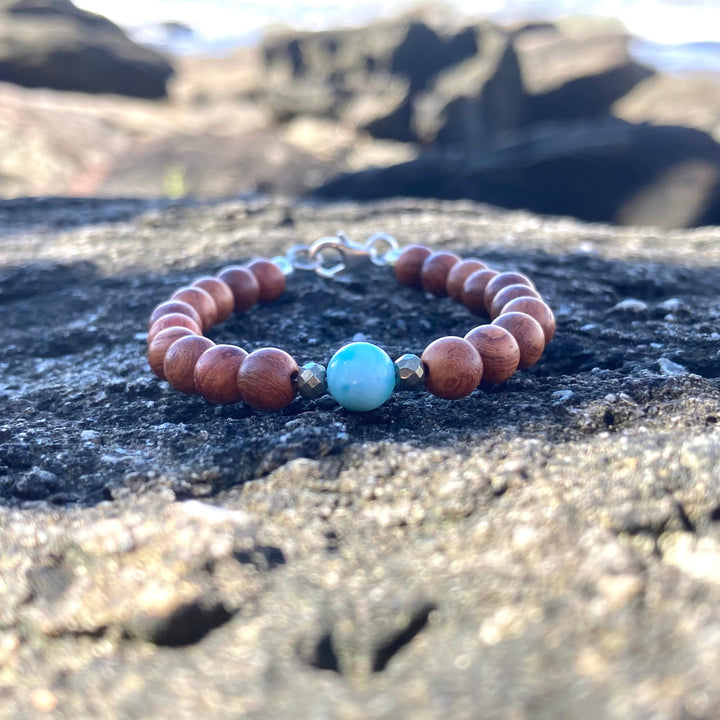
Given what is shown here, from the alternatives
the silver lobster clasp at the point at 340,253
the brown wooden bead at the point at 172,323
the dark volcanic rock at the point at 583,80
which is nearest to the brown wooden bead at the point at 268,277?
the silver lobster clasp at the point at 340,253

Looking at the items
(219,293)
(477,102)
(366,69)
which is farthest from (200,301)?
(366,69)

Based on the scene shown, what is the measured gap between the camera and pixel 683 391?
1.28 metres

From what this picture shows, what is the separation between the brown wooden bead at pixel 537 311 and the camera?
4.98ft

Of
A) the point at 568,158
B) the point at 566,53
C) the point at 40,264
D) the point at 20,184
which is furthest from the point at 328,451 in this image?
the point at 566,53

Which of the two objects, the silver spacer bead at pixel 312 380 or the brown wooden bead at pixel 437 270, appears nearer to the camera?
the silver spacer bead at pixel 312 380

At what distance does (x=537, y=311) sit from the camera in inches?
60.0

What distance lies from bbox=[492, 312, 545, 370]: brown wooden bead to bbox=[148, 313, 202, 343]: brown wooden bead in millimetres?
656

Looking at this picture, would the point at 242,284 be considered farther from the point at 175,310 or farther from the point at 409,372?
the point at 409,372

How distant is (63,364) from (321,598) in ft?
3.26

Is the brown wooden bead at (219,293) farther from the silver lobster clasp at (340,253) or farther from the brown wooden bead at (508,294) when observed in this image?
the brown wooden bead at (508,294)

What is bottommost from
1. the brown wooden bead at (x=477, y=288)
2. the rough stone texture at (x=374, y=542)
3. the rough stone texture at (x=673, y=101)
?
the rough stone texture at (x=374, y=542)

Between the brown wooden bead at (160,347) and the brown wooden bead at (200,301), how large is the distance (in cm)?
19

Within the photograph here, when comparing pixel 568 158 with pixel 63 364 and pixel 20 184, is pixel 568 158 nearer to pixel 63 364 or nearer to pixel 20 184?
pixel 63 364

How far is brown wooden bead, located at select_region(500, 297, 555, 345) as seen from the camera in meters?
1.52
